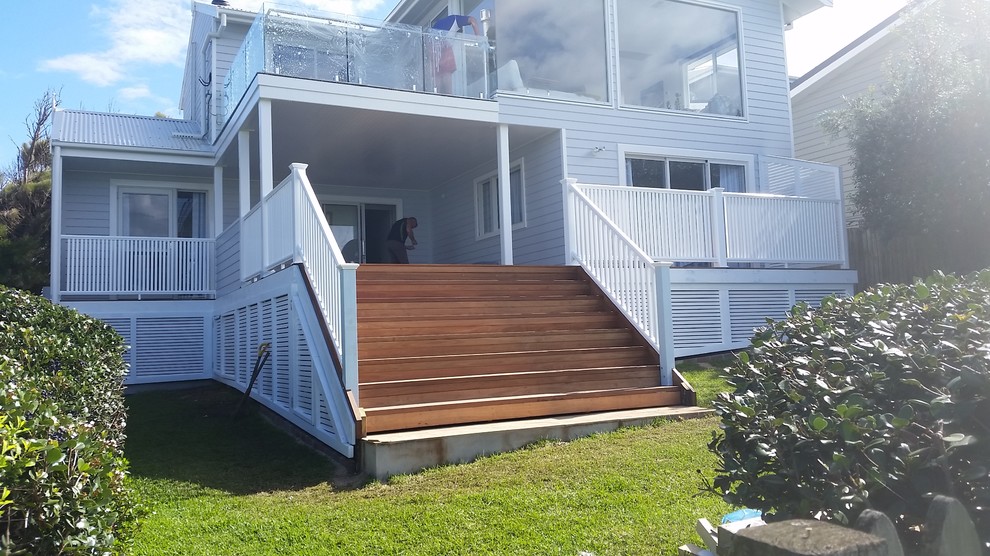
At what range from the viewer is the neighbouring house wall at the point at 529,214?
12891mm

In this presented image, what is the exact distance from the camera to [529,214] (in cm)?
1349

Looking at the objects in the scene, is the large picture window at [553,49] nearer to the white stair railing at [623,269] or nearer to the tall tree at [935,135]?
the white stair railing at [623,269]

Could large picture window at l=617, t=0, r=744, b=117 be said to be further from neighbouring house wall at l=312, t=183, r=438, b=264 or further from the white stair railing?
neighbouring house wall at l=312, t=183, r=438, b=264

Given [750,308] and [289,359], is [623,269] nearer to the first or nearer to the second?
A: [750,308]

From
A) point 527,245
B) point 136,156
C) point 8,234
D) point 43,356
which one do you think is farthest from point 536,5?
point 8,234

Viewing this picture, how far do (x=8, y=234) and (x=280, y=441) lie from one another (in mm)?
13873

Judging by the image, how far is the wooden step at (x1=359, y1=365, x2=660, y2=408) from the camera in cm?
720

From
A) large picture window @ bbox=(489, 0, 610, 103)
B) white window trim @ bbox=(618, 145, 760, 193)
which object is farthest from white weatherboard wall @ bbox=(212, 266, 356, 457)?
white window trim @ bbox=(618, 145, 760, 193)

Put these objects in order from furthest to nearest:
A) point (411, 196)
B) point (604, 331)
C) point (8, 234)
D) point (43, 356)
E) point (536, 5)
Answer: point (8, 234) → point (411, 196) → point (536, 5) → point (604, 331) → point (43, 356)

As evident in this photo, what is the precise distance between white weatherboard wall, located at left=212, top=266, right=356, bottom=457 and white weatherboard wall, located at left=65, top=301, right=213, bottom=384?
4.76ft

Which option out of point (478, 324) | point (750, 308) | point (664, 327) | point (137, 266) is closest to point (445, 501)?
point (478, 324)

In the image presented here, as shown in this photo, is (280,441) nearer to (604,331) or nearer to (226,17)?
(604,331)

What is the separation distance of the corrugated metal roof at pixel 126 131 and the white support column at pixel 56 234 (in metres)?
0.37

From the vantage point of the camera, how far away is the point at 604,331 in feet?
29.9
